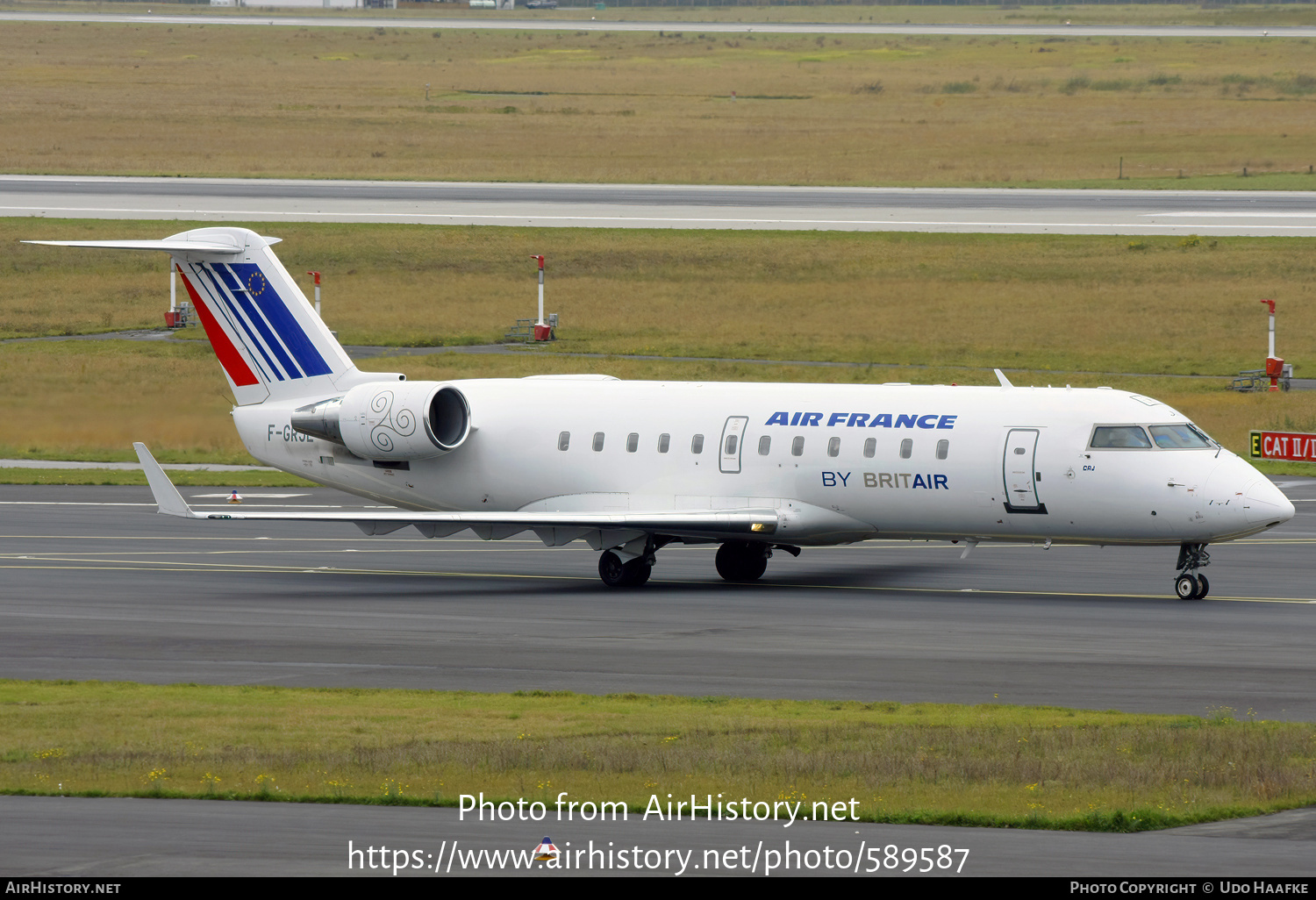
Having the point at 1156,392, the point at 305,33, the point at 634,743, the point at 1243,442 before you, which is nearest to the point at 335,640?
the point at 634,743

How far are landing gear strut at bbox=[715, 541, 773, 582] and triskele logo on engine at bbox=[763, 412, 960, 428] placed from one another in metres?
2.67

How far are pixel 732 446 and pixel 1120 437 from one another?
7180mm

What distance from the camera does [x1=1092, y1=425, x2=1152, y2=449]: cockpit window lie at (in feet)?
106

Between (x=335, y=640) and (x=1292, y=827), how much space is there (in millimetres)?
16644

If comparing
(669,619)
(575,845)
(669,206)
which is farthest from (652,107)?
(575,845)

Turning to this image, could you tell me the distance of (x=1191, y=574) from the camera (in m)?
32.6

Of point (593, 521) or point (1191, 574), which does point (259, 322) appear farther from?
point (1191, 574)

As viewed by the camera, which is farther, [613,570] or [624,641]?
[613,570]

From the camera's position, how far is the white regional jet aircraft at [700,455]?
32438 millimetres

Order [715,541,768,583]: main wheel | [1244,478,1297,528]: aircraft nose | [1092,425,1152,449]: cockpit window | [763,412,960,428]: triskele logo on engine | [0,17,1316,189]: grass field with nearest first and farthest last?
[1244,478,1297,528]: aircraft nose, [1092,425,1152,449]: cockpit window, [763,412,960,428]: triskele logo on engine, [715,541,768,583]: main wheel, [0,17,1316,189]: grass field

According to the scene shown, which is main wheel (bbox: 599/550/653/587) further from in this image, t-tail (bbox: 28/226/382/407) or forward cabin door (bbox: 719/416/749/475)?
t-tail (bbox: 28/226/382/407)

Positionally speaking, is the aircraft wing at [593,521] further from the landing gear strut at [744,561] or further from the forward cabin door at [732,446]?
the landing gear strut at [744,561]

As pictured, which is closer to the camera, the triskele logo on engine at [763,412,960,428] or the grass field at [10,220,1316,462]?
the triskele logo on engine at [763,412,960,428]

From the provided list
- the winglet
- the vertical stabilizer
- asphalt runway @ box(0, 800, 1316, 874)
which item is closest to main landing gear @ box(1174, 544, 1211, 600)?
asphalt runway @ box(0, 800, 1316, 874)
